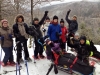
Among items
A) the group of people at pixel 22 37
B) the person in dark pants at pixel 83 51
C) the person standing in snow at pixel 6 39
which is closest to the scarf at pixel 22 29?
the group of people at pixel 22 37

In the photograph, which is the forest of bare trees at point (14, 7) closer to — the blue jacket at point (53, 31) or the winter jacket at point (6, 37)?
the blue jacket at point (53, 31)

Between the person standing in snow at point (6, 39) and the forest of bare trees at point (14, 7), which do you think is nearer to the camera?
the person standing in snow at point (6, 39)

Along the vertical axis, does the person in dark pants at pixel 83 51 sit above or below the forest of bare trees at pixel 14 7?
below

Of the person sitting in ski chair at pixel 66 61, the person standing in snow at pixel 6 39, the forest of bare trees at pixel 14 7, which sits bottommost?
the person sitting in ski chair at pixel 66 61

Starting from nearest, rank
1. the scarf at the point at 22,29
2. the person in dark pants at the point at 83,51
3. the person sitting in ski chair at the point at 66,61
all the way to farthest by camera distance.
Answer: the person sitting in ski chair at the point at 66,61 < the person in dark pants at the point at 83,51 < the scarf at the point at 22,29

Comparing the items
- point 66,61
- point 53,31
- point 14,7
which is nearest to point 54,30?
point 53,31

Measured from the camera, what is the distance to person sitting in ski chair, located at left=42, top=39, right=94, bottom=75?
190 inches

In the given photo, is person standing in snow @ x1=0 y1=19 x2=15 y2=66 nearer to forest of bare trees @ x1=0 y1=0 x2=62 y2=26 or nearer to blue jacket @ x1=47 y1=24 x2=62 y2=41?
blue jacket @ x1=47 y1=24 x2=62 y2=41

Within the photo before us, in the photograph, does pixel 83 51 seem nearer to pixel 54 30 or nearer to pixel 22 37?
pixel 54 30

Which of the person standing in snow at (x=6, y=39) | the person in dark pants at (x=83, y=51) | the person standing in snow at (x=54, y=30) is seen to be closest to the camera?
the person in dark pants at (x=83, y=51)

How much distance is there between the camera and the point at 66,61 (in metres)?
5.05

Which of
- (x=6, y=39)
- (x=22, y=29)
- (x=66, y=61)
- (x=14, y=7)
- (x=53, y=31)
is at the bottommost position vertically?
(x=66, y=61)

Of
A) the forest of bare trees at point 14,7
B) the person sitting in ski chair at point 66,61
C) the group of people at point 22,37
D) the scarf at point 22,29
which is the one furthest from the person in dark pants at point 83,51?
the forest of bare trees at point 14,7

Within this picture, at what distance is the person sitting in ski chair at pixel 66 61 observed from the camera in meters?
4.82
